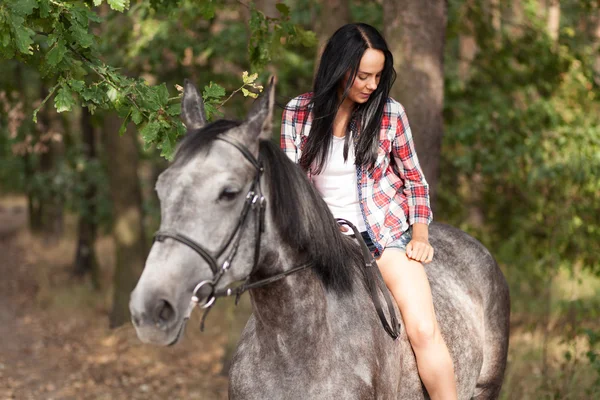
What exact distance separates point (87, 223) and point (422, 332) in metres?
11.1

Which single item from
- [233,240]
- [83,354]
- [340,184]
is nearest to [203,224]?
[233,240]

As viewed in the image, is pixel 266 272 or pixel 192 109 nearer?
pixel 266 272

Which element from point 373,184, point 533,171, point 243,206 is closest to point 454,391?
point 373,184

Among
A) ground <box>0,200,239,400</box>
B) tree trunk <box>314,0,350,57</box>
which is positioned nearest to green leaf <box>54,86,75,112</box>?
tree trunk <box>314,0,350,57</box>

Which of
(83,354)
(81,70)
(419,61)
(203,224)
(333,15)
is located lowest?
(83,354)

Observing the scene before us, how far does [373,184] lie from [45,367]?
22.6ft

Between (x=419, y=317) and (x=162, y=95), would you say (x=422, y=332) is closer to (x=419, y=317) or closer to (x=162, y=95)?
(x=419, y=317)

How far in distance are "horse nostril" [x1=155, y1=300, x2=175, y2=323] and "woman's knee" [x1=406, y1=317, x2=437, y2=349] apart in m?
1.51

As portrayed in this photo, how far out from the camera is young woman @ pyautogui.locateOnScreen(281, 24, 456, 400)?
3562mm

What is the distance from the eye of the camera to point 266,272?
3.04 meters

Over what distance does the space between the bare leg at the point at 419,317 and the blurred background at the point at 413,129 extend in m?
1.40

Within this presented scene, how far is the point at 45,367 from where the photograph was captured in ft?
29.8

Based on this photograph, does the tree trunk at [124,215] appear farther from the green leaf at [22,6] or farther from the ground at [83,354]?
the green leaf at [22,6]

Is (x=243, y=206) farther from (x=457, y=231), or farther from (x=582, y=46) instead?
(x=582, y=46)
